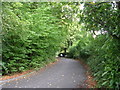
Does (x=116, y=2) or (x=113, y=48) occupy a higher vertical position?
(x=116, y=2)

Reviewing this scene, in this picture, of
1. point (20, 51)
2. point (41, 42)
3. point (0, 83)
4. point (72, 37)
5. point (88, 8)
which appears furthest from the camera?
point (72, 37)

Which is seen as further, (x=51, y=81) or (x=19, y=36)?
(x=19, y=36)

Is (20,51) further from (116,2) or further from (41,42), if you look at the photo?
(116,2)

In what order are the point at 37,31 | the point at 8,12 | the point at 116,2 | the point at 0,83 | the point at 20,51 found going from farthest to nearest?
1. the point at 37,31
2. the point at 20,51
3. the point at 0,83
4. the point at 8,12
5. the point at 116,2

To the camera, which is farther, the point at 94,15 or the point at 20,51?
the point at 20,51

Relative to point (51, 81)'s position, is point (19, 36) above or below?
above

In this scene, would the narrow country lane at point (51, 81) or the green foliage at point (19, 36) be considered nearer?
the narrow country lane at point (51, 81)

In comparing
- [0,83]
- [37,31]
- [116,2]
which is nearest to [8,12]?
[37,31]

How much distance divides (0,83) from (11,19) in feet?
9.31

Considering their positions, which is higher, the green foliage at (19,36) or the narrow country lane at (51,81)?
the green foliage at (19,36)

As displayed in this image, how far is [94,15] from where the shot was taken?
9.55ft

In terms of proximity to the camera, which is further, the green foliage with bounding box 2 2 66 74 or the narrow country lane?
the green foliage with bounding box 2 2 66 74

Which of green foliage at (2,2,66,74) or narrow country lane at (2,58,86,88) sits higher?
green foliage at (2,2,66,74)

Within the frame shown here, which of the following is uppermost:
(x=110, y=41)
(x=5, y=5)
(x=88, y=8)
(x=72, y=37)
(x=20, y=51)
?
(x=5, y=5)
